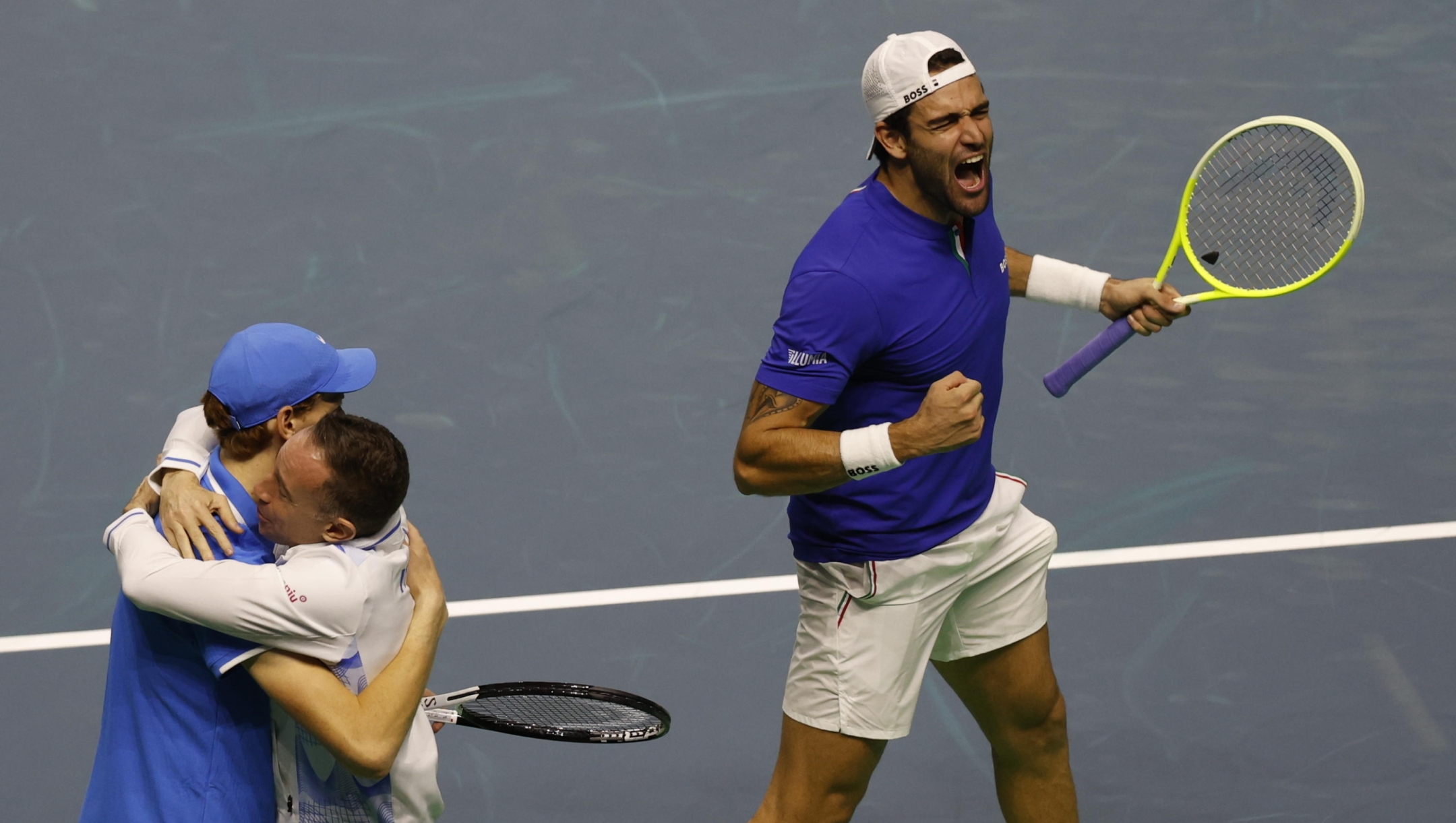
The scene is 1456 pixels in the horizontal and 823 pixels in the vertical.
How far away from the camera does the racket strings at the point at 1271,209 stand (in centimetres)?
486

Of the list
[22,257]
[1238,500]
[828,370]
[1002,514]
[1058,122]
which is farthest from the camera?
[1058,122]

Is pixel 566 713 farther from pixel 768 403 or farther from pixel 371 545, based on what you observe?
pixel 371 545

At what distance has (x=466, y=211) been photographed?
606cm

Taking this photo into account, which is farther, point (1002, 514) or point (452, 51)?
point (452, 51)

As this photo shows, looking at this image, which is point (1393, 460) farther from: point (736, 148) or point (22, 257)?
→ point (22, 257)

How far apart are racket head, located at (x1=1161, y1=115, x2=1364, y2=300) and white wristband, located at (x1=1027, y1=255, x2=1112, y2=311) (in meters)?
0.27

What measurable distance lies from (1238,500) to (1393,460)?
589 mm

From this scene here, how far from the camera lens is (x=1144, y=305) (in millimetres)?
3992

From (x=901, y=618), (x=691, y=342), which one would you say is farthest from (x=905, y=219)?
(x=691, y=342)

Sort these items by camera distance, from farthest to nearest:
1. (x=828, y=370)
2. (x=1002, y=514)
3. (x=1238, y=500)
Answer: (x=1238, y=500) → (x=1002, y=514) → (x=828, y=370)

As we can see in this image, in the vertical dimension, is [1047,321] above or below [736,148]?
below

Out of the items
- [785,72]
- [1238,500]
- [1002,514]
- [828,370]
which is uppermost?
[785,72]

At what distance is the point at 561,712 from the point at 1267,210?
2.62 meters

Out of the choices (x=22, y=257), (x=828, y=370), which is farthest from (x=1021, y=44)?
(x=22, y=257)
